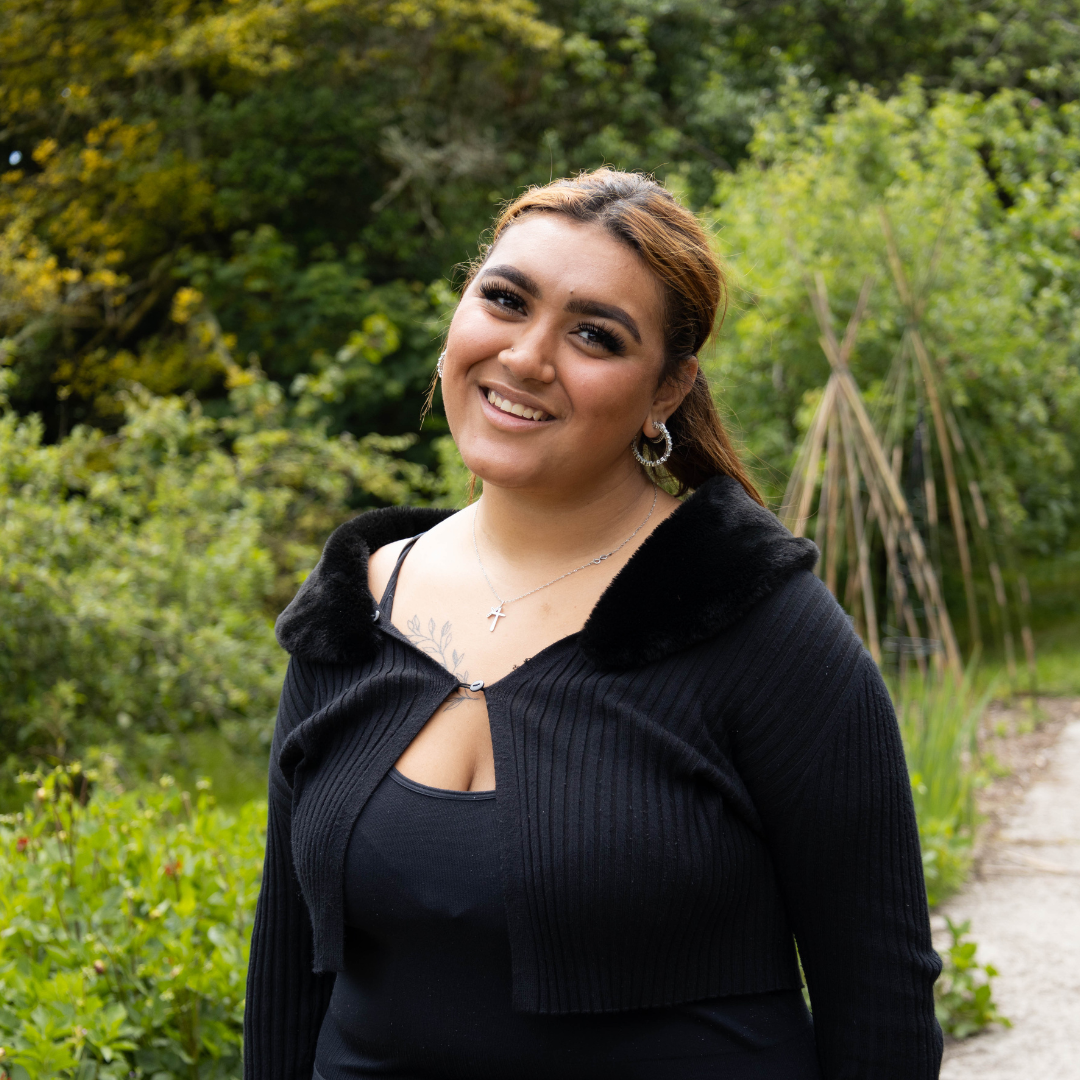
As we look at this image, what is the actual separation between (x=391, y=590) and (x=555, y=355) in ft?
1.47

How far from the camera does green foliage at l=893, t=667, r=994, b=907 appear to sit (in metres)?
3.65

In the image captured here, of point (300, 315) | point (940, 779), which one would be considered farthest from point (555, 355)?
point (300, 315)

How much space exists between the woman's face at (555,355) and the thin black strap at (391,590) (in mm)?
268

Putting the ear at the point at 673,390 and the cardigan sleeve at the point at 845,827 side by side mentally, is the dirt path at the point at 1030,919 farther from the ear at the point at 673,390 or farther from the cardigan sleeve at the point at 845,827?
the ear at the point at 673,390

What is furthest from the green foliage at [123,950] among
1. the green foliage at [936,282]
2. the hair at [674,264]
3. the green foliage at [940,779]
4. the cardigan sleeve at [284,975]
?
the green foliage at [936,282]

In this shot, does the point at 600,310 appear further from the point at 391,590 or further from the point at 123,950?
the point at 123,950

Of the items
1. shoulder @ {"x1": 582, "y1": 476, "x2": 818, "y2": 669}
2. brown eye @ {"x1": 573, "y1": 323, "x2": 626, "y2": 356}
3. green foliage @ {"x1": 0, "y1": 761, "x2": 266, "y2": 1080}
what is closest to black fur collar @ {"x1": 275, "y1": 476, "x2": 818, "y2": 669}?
shoulder @ {"x1": 582, "y1": 476, "x2": 818, "y2": 669}

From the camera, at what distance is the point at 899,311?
6.90 meters

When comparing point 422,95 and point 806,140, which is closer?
point 806,140

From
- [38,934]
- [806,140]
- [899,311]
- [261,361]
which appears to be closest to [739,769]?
[38,934]

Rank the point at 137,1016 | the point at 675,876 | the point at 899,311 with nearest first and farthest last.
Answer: the point at 675,876 < the point at 137,1016 < the point at 899,311

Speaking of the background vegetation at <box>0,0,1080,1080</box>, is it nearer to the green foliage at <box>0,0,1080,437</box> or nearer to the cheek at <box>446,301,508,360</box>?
the green foliage at <box>0,0,1080,437</box>

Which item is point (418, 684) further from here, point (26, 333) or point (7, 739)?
point (26, 333)

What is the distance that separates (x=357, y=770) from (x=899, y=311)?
245 inches
